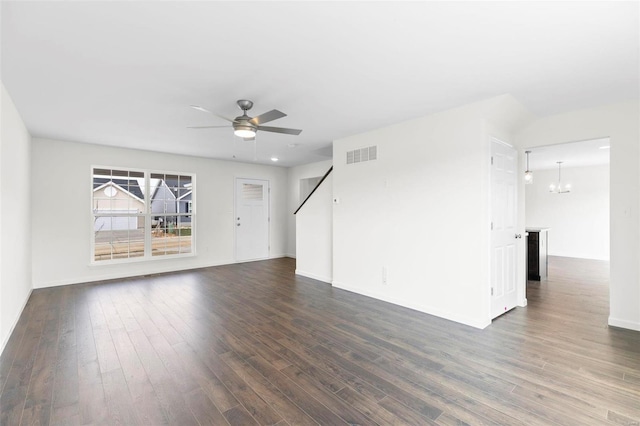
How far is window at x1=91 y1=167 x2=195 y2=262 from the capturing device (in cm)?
552

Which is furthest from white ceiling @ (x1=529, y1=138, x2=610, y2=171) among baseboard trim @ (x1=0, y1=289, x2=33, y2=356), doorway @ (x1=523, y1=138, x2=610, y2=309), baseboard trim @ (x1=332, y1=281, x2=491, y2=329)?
baseboard trim @ (x1=0, y1=289, x2=33, y2=356)

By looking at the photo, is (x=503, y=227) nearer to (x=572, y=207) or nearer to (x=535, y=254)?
(x=535, y=254)

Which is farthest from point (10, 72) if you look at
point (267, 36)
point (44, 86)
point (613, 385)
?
point (613, 385)

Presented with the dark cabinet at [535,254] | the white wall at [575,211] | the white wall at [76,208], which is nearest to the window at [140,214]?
the white wall at [76,208]

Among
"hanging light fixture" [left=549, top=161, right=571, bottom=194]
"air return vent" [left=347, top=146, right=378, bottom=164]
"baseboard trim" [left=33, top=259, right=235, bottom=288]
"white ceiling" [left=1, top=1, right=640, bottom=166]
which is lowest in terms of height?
"baseboard trim" [left=33, top=259, right=235, bottom=288]

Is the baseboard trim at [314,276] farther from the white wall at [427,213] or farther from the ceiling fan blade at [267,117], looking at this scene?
the ceiling fan blade at [267,117]

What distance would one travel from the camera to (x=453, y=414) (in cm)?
186

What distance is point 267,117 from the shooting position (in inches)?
114

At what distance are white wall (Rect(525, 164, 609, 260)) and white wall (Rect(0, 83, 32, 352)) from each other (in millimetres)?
11263

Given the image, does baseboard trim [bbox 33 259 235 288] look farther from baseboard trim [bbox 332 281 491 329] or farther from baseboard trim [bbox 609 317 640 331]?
baseboard trim [bbox 609 317 640 331]

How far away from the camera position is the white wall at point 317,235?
5406 millimetres

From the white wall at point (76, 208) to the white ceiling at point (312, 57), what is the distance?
1533mm

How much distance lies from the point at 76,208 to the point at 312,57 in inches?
209

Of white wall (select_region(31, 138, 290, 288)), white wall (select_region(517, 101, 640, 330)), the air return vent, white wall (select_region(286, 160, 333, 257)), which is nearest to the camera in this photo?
→ white wall (select_region(517, 101, 640, 330))
